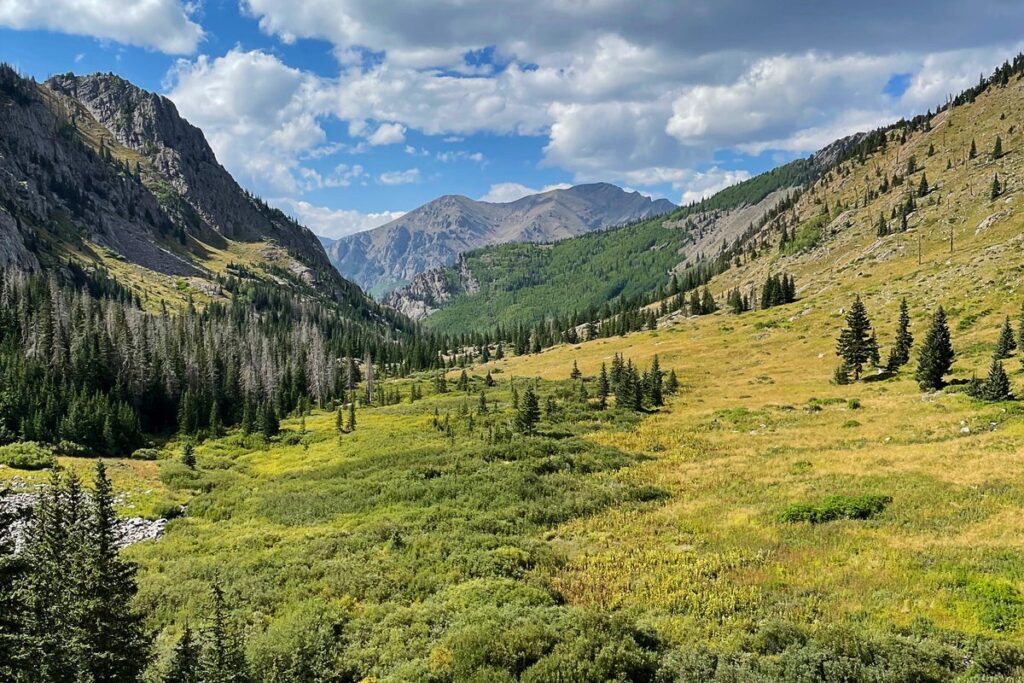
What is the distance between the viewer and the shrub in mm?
48750

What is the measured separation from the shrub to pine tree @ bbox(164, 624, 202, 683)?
4816cm

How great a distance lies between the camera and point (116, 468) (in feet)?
172

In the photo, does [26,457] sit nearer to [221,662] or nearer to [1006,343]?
[221,662]

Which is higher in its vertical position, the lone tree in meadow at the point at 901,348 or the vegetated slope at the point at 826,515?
the lone tree in meadow at the point at 901,348

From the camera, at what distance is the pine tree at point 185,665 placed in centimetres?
1289

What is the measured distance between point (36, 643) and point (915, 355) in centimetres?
8861

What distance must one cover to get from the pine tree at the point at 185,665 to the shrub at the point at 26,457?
48.2m

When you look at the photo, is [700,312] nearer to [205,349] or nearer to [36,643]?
[205,349]

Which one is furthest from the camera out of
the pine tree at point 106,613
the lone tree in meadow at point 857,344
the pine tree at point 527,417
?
the lone tree in meadow at point 857,344

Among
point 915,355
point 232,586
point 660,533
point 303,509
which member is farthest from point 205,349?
point 915,355

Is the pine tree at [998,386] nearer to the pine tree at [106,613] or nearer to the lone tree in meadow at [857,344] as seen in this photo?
the lone tree in meadow at [857,344]

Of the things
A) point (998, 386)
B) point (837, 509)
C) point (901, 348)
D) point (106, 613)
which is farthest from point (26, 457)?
point (901, 348)

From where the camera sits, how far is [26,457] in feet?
164

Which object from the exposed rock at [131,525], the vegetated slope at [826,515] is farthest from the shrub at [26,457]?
the vegetated slope at [826,515]
